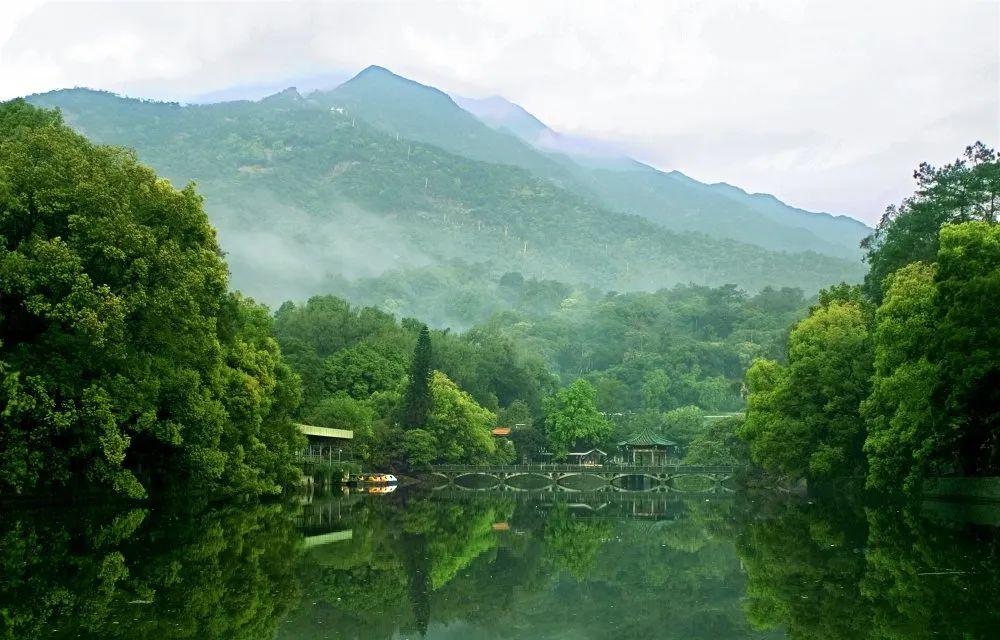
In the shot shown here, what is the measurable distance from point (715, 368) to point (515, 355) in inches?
2602

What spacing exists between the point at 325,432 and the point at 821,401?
32.1 metres

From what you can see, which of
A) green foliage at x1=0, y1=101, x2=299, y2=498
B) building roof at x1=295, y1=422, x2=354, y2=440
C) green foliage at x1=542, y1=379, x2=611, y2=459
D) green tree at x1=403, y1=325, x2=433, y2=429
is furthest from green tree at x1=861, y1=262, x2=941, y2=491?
green foliage at x1=542, y1=379, x2=611, y2=459

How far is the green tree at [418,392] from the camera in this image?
291 feet

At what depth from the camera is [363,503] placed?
4900 centimetres

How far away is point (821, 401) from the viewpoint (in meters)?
56.1

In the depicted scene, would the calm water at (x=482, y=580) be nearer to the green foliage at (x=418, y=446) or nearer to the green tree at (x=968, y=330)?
the green tree at (x=968, y=330)

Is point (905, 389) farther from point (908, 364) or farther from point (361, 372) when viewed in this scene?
point (361, 372)

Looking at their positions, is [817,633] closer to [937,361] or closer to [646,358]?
[937,361]

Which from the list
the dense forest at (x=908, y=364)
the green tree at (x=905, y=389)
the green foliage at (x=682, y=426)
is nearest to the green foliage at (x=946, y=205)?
the dense forest at (x=908, y=364)

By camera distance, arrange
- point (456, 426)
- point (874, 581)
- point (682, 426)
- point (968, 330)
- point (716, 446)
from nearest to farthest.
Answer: point (874, 581) → point (968, 330) → point (456, 426) → point (716, 446) → point (682, 426)

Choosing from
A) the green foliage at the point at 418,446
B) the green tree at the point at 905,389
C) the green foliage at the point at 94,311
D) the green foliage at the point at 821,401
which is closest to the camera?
the green foliage at the point at 94,311

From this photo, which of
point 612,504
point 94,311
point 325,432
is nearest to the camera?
point 94,311

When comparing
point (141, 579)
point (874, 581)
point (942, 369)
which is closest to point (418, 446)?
point (942, 369)

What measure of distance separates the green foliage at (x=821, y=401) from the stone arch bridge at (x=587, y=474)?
3236 centimetres
